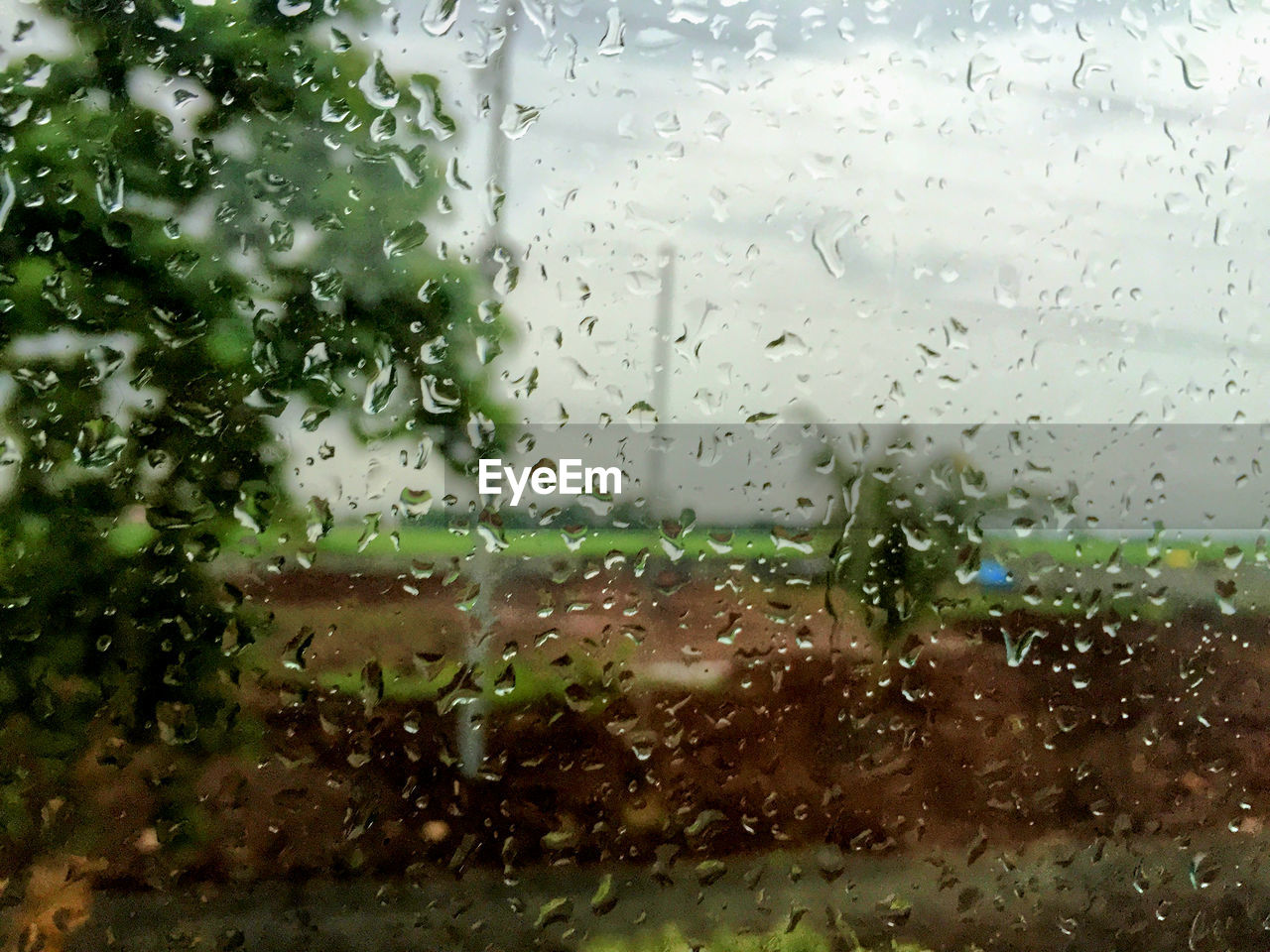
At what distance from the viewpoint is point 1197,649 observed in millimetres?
981

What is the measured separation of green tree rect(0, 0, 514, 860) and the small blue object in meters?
0.53

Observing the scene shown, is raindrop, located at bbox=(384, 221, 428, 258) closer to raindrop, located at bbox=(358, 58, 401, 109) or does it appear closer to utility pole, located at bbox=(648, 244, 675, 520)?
raindrop, located at bbox=(358, 58, 401, 109)

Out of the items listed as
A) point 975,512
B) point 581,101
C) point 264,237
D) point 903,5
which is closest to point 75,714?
point 264,237

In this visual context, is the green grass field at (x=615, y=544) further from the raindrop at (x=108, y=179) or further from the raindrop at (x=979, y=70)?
the raindrop at (x=979, y=70)

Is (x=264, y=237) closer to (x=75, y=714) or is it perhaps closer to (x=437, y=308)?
(x=437, y=308)

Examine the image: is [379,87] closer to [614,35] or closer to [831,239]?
[614,35]

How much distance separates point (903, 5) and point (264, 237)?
63cm

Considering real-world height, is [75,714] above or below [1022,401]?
below

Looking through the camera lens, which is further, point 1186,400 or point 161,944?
point 1186,400

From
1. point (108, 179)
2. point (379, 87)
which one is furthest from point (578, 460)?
point (108, 179)

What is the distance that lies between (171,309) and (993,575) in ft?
2.66

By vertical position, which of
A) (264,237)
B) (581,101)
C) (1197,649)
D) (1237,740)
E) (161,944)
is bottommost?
(161,944)

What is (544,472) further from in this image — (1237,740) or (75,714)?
(1237,740)

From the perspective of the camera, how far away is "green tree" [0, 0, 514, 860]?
83 cm
